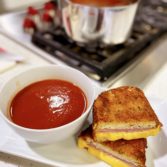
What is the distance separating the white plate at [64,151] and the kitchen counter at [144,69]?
0.15 m

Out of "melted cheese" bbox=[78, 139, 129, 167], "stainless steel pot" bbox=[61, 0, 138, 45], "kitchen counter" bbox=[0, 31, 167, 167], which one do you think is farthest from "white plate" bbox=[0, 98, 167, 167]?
"stainless steel pot" bbox=[61, 0, 138, 45]

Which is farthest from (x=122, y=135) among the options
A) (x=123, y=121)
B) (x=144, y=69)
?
(x=144, y=69)

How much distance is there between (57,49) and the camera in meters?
0.69

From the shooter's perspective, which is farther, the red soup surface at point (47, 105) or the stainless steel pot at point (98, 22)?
the stainless steel pot at point (98, 22)

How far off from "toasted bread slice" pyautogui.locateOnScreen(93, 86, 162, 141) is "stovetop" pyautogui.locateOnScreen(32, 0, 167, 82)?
0.20m

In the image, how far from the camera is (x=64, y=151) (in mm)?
415

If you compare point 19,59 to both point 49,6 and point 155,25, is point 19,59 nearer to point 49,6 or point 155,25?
point 49,6

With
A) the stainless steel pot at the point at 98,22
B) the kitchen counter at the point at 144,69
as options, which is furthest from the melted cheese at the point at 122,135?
the stainless steel pot at the point at 98,22

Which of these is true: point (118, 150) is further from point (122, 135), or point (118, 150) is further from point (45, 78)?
point (45, 78)

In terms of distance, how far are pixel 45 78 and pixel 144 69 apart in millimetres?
304

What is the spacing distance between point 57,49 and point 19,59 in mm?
109

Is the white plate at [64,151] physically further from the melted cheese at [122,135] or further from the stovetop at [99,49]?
the stovetop at [99,49]

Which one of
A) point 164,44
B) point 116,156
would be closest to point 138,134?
point 116,156

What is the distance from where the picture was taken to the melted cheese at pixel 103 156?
15.4 inches
